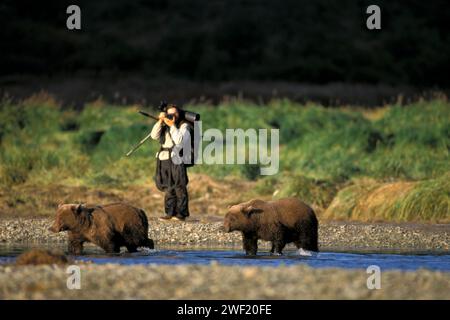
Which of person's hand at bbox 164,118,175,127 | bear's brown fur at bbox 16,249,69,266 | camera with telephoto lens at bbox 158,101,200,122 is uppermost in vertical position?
camera with telephoto lens at bbox 158,101,200,122

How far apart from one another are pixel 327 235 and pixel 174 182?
101 inches

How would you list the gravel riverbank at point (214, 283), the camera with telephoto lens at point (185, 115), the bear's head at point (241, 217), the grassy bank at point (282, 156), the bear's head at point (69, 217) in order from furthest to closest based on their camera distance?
the grassy bank at point (282, 156), the camera with telephoto lens at point (185, 115), the bear's head at point (241, 217), the bear's head at point (69, 217), the gravel riverbank at point (214, 283)

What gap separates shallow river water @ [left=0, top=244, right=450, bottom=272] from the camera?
55.8 feet

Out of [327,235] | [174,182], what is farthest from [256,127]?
[327,235]

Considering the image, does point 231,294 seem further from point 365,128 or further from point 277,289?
point 365,128

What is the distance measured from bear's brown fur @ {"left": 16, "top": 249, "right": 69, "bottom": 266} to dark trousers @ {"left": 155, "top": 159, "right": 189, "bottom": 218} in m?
6.06

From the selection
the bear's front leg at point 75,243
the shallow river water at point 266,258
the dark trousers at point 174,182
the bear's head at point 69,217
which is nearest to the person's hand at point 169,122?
the dark trousers at point 174,182

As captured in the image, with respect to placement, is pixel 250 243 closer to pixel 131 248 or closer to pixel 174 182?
pixel 131 248

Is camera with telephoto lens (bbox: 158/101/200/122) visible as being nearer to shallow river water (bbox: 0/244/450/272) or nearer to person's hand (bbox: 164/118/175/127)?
person's hand (bbox: 164/118/175/127)

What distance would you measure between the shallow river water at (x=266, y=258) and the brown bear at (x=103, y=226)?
0.18 meters

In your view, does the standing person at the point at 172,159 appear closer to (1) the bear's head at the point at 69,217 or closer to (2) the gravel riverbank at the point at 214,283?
(1) the bear's head at the point at 69,217

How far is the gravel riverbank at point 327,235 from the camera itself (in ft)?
67.3

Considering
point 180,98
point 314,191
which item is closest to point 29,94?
point 180,98

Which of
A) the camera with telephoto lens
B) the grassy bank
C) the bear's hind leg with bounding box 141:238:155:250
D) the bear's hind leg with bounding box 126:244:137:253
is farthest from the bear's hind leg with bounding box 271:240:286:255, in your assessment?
the grassy bank
